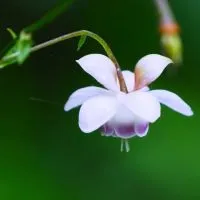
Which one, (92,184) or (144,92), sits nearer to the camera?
(144,92)

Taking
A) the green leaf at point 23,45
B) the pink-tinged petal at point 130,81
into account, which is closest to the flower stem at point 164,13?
the pink-tinged petal at point 130,81

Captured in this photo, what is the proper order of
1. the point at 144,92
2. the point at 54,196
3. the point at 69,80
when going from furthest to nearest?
the point at 69,80
the point at 54,196
the point at 144,92

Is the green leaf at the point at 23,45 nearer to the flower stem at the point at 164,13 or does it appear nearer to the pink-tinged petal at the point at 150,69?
the pink-tinged petal at the point at 150,69

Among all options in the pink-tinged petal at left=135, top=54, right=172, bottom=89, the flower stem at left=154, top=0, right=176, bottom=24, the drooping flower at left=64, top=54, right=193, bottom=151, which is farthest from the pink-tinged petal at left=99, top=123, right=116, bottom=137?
the flower stem at left=154, top=0, right=176, bottom=24

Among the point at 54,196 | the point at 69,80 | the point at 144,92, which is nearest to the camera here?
the point at 144,92

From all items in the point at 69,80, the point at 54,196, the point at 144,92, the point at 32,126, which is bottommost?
the point at 144,92

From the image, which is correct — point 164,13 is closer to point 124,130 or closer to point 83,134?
point 124,130

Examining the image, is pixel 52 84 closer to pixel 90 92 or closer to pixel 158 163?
pixel 158 163

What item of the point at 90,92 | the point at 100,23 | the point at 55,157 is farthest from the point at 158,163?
the point at 90,92
